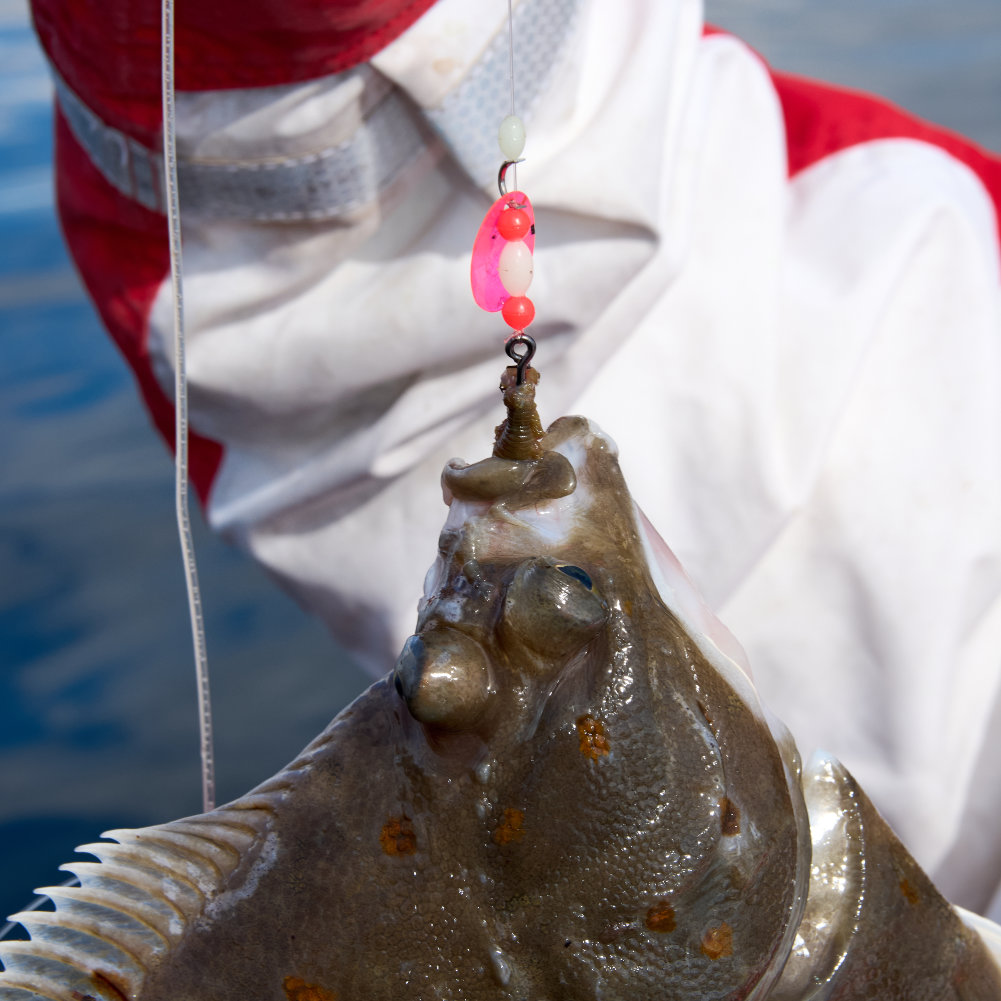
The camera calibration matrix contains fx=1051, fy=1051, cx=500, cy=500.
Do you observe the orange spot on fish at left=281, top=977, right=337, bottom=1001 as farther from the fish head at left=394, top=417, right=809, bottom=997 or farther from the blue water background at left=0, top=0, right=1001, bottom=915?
the blue water background at left=0, top=0, right=1001, bottom=915

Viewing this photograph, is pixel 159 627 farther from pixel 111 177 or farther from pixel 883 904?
pixel 883 904

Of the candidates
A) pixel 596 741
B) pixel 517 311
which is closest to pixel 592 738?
pixel 596 741

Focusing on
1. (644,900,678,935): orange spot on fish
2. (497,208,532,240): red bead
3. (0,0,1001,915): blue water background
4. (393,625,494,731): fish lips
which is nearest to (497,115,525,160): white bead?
(497,208,532,240): red bead

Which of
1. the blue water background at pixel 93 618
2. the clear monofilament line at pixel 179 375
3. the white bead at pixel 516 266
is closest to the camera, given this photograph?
the white bead at pixel 516 266

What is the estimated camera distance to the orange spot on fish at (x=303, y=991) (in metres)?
0.46

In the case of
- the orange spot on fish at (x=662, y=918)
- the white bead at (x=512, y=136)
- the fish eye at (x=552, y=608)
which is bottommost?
the orange spot on fish at (x=662, y=918)

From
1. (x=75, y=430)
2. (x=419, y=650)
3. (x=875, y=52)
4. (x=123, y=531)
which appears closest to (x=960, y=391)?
(x=419, y=650)

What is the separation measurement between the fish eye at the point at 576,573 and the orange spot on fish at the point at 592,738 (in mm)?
58

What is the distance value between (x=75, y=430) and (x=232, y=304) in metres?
1.33

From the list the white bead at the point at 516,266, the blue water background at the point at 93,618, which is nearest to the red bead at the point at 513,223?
the white bead at the point at 516,266

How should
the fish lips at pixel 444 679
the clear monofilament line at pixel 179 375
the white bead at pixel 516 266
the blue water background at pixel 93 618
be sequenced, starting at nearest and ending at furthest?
the fish lips at pixel 444 679
the white bead at pixel 516 266
the clear monofilament line at pixel 179 375
the blue water background at pixel 93 618

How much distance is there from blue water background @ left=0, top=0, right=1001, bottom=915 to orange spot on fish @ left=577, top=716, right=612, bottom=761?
1200mm

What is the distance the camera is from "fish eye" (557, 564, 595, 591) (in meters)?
0.46

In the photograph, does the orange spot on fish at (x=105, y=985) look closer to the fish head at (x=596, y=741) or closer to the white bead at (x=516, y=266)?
the fish head at (x=596, y=741)
